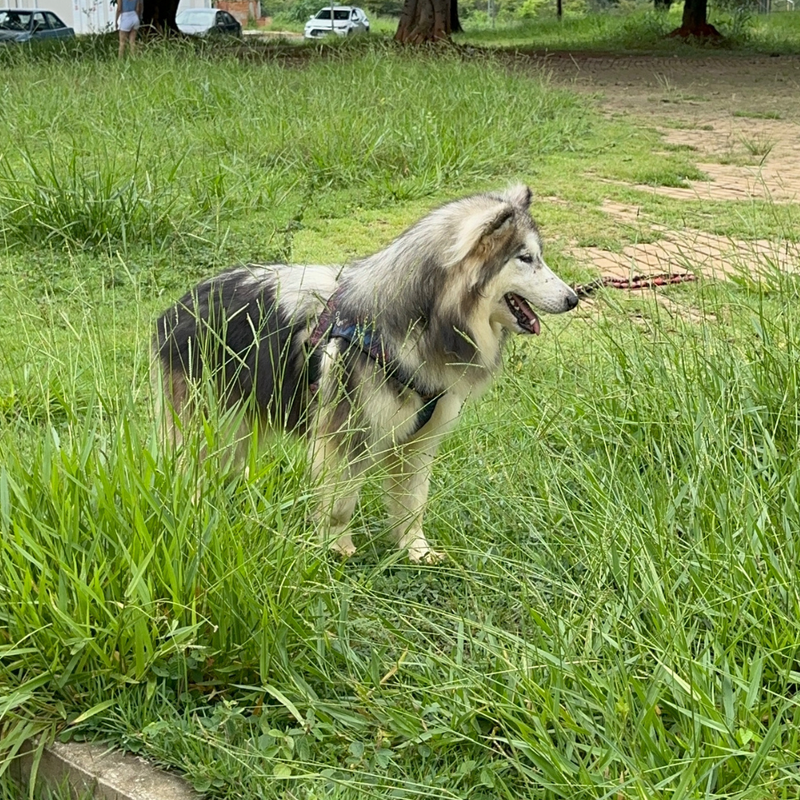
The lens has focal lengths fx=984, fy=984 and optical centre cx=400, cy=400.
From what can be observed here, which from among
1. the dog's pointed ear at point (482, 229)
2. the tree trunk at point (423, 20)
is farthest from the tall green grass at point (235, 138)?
the tree trunk at point (423, 20)

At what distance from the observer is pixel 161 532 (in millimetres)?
2375

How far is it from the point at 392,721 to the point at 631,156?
789 centimetres

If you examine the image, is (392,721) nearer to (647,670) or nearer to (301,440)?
(647,670)

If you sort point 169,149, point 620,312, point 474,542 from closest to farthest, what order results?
point 474,542 → point 620,312 → point 169,149

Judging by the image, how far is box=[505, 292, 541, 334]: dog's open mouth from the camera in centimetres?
329

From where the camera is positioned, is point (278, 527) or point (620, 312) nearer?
point (278, 527)

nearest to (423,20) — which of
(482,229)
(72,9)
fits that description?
(482,229)

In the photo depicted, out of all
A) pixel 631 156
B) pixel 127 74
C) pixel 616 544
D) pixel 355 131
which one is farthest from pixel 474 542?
pixel 127 74

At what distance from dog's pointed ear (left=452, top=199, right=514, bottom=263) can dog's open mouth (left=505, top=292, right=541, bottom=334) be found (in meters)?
0.24

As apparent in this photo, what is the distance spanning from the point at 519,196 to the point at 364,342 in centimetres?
78

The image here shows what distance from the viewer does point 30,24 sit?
81.6ft

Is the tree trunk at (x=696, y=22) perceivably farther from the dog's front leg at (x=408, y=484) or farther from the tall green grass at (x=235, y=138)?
the dog's front leg at (x=408, y=484)

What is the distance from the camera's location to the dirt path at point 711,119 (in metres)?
5.73

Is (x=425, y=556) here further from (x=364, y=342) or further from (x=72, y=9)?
(x=72, y=9)
